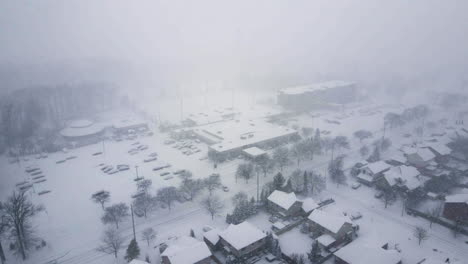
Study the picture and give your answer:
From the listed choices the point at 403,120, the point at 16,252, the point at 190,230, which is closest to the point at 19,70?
the point at 16,252

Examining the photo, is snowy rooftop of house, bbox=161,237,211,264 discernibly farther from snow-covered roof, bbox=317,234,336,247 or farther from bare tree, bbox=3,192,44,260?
bare tree, bbox=3,192,44,260

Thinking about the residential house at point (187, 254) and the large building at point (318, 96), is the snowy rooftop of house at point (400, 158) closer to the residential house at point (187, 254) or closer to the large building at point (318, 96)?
the residential house at point (187, 254)

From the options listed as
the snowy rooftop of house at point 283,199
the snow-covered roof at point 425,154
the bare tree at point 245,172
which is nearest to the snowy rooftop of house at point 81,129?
the bare tree at point 245,172

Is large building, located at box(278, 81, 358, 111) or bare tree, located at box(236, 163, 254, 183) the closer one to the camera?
bare tree, located at box(236, 163, 254, 183)

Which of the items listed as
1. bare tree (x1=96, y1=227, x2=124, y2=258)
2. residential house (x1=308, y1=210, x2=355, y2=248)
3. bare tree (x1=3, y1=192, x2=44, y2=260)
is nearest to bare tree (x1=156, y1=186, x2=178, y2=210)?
bare tree (x1=96, y1=227, x2=124, y2=258)

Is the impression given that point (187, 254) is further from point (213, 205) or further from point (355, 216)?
point (355, 216)

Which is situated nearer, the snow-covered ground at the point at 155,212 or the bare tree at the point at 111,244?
the bare tree at the point at 111,244

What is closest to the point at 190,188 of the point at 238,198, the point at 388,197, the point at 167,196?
the point at 167,196
